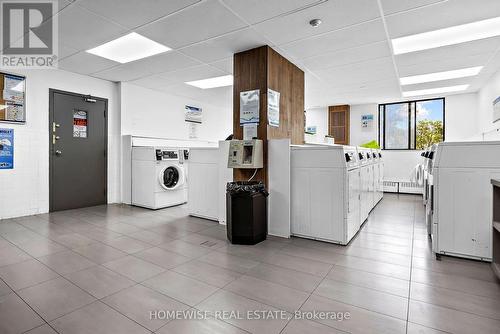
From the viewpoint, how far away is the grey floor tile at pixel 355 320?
5.21 ft

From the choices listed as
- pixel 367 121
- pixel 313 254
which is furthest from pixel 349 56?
pixel 367 121

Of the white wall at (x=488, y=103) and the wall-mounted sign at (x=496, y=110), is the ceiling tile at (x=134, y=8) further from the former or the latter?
the white wall at (x=488, y=103)

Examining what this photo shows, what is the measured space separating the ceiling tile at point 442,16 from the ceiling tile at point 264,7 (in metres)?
1.05

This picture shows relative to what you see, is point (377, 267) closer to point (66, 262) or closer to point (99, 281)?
point (99, 281)

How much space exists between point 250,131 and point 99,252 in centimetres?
230

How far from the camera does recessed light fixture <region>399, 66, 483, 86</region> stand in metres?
4.76

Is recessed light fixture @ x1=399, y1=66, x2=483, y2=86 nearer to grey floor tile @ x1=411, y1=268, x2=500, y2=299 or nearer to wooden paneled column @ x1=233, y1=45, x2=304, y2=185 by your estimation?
wooden paneled column @ x1=233, y1=45, x2=304, y2=185

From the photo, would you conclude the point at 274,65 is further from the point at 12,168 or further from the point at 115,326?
the point at 12,168

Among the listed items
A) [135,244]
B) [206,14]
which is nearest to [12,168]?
[135,244]

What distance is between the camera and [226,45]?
3.67m

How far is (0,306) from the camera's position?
1.82 m

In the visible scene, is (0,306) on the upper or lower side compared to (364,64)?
lower

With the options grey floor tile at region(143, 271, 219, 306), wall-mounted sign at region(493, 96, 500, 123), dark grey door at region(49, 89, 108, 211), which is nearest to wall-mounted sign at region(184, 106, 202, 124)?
dark grey door at region(49, 89, 108, 211)

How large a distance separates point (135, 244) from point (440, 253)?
3.27 meters
